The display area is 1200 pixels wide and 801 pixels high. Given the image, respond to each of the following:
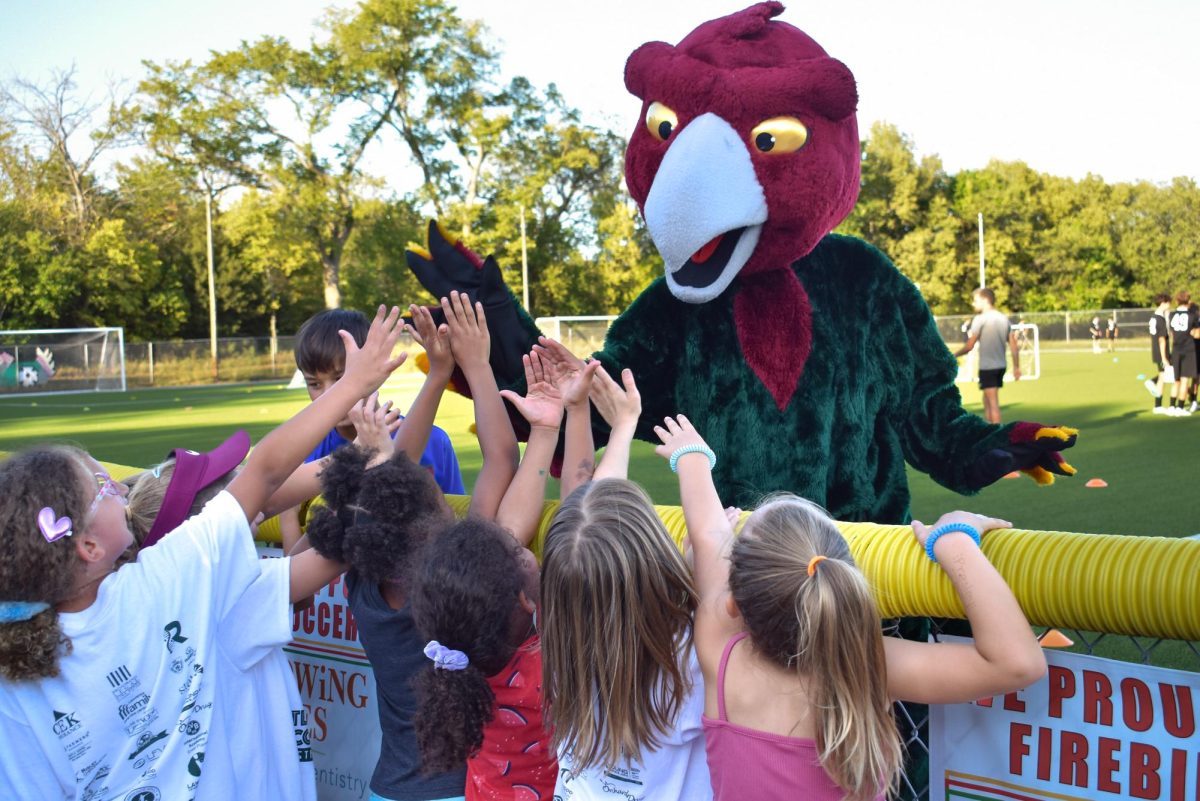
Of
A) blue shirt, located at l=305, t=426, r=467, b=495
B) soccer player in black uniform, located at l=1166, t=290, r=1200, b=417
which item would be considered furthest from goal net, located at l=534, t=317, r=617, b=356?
blue shirt, located at l=305, t=426, r=467, b=495

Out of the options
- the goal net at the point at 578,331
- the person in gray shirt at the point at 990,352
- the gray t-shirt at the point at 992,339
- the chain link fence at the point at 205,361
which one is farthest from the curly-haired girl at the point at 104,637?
the chain link fence at the point at 205,361

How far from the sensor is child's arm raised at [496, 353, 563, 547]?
2.57 metres

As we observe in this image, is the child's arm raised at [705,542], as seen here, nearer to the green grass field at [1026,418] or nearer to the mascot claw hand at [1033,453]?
the mascot claw hand at [1033,453]

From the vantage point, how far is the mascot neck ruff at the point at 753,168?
9.62ft

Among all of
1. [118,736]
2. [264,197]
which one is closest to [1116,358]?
[264,197]

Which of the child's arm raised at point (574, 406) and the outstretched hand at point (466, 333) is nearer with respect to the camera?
the child's arm raised at point (574, 406)

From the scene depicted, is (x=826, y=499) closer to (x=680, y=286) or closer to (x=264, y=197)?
(x=680, y=286)

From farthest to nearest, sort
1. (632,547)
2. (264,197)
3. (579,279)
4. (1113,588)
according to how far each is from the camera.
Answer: (579,279) → (264,197) → (632,547) → (1113,588)

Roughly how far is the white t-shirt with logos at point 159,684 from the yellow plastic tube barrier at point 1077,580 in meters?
1.37

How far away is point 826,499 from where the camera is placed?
10.2 feet

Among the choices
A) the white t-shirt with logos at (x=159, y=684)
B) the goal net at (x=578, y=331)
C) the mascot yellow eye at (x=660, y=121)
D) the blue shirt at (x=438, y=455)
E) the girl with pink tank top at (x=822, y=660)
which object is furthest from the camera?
the goal net at (x=578, y=331)

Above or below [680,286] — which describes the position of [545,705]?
below

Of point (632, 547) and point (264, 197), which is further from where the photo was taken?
point (264, 197)

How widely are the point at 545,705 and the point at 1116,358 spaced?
3467 centimetres
